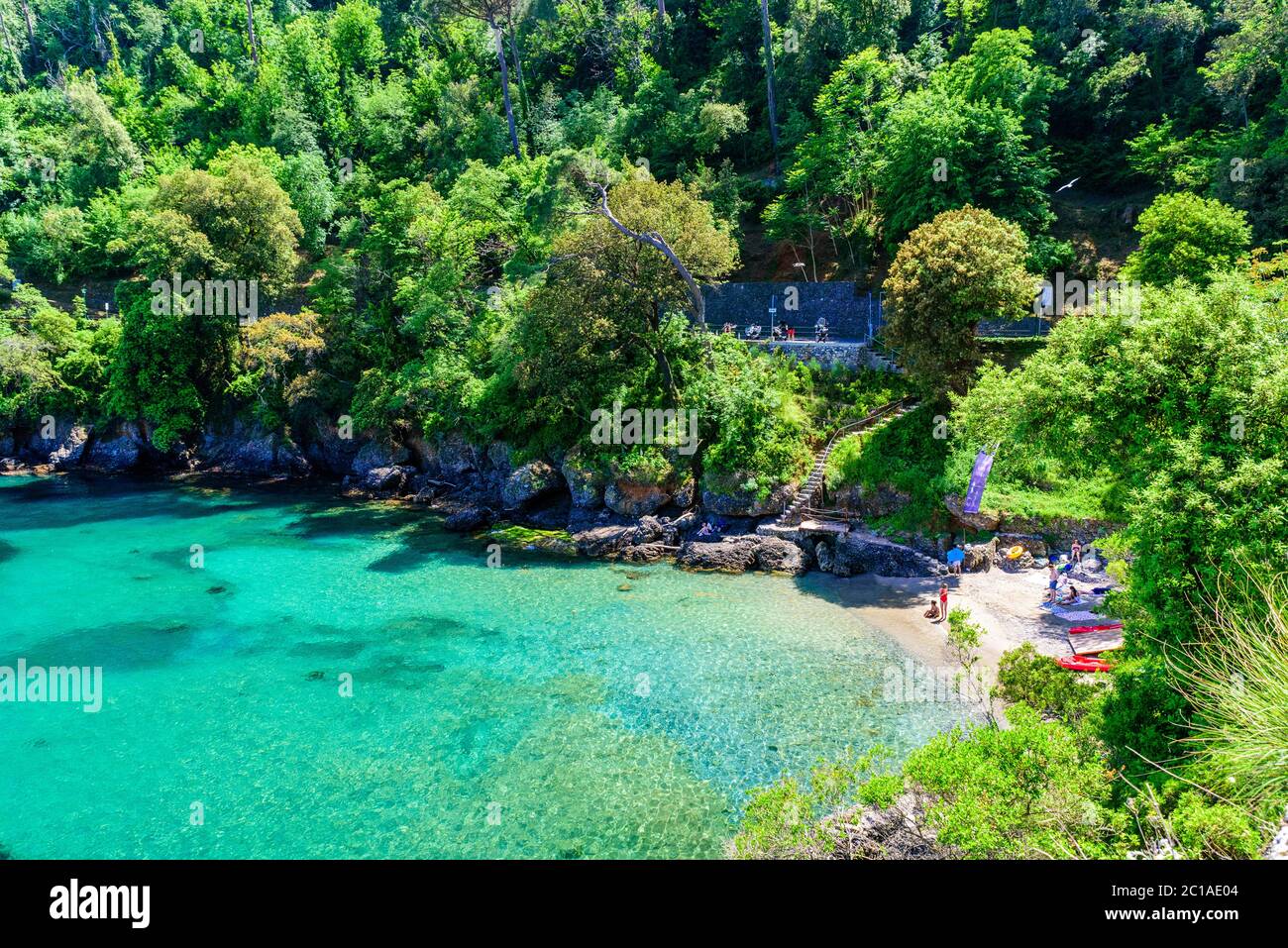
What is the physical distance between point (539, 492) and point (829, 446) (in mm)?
12549

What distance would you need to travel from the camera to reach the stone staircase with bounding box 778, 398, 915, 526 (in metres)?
25.3

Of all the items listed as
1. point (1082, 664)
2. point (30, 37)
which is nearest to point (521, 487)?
point (1082, 664)

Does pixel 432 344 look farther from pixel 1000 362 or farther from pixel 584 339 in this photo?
pixel 1000 362

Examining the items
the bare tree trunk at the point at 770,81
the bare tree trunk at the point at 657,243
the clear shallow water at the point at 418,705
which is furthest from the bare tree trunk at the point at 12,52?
the bare tree trunk at the point at 657,243

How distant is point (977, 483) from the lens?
73.2 ft

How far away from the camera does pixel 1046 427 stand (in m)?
13.8

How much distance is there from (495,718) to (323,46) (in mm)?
67206

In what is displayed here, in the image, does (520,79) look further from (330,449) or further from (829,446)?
(829,446)

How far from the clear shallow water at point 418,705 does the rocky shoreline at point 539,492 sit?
1.56 metres

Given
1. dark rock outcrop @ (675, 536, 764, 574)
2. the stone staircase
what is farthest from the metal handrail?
dark rock outcrop @ (675, 536, 764, 574)

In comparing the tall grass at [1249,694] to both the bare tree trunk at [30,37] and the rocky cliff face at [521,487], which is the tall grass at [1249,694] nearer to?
the rocky cliff face at [521,487]

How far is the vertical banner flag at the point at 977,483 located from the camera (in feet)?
73.2

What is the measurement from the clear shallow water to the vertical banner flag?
5.70 metres
